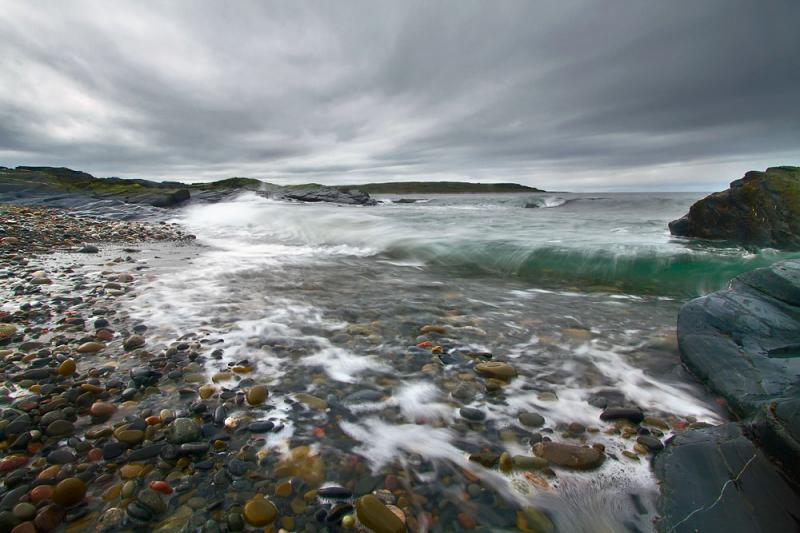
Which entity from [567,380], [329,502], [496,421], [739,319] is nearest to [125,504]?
[329,502]

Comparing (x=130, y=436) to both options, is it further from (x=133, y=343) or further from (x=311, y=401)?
(x=133, y=343)

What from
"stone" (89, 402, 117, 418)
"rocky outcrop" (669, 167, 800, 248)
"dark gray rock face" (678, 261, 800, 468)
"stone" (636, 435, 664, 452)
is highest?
"rocky outcrop" (669, 167, 800, 248)

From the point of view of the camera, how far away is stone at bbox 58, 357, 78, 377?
2.80m

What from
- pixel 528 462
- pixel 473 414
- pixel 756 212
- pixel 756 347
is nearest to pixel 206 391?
pixel 473 414

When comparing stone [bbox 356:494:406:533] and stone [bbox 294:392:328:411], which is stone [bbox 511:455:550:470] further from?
stone [bbox 294:392:328:411]

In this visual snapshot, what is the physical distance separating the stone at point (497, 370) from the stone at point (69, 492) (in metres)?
2.51

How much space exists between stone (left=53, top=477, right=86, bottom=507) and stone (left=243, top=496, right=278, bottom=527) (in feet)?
2.53

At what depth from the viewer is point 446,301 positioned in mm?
5227

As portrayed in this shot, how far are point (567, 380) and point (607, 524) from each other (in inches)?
53.6

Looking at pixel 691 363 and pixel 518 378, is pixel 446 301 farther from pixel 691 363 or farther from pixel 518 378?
pixel 691 363

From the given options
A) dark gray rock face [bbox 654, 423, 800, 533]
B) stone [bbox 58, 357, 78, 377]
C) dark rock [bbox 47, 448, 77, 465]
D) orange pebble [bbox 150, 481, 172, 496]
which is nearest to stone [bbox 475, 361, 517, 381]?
dark gray rock face [bbox 654, 423, 800, 533]

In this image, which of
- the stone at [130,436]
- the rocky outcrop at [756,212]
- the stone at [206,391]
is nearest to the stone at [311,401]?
the stone at [206,391]

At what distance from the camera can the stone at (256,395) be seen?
254 cm

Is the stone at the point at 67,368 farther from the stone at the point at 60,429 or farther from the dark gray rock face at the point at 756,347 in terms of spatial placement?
the dark gray rock face at the point at 756,347
